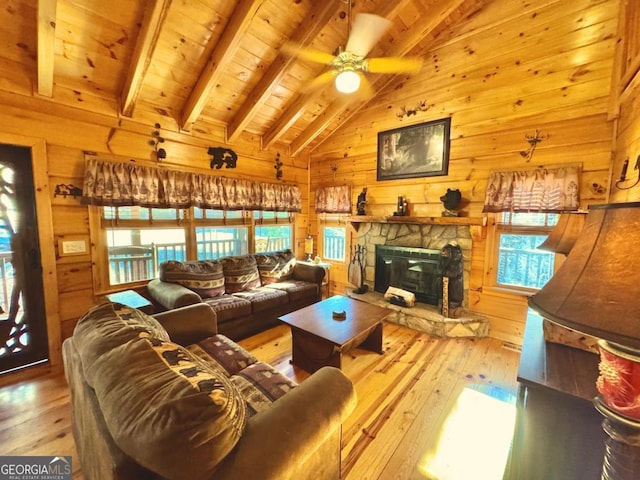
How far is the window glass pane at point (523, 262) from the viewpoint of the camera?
2.97m

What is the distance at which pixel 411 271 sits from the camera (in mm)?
3832

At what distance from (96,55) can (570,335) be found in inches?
166

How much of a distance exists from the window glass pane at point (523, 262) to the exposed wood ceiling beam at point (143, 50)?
398 centimetres

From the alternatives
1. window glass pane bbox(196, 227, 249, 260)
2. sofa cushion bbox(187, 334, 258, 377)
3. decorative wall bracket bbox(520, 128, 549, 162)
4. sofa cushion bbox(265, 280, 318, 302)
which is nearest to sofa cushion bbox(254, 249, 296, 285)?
sofa cushion bbox(265, 280, 318, 302)

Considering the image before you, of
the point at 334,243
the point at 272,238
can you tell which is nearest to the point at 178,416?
the point at 272,238

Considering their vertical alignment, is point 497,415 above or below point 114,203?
below

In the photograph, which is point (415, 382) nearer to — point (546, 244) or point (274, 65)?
point (546, 244)

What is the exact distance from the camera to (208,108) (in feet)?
11.4

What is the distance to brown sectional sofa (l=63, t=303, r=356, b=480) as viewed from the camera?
0.77 meters

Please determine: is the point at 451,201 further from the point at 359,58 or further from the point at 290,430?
the point at 290,430

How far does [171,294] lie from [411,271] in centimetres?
303

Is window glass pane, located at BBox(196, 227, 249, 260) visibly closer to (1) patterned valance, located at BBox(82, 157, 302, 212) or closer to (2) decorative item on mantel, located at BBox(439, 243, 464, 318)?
(1) patterned valance, located at BBox(82, 157, 302, 212)

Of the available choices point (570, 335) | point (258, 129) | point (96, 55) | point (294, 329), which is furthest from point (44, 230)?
point (570, 335)

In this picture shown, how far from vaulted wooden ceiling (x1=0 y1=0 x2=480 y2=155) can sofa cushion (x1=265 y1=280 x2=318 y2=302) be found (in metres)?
2.21
